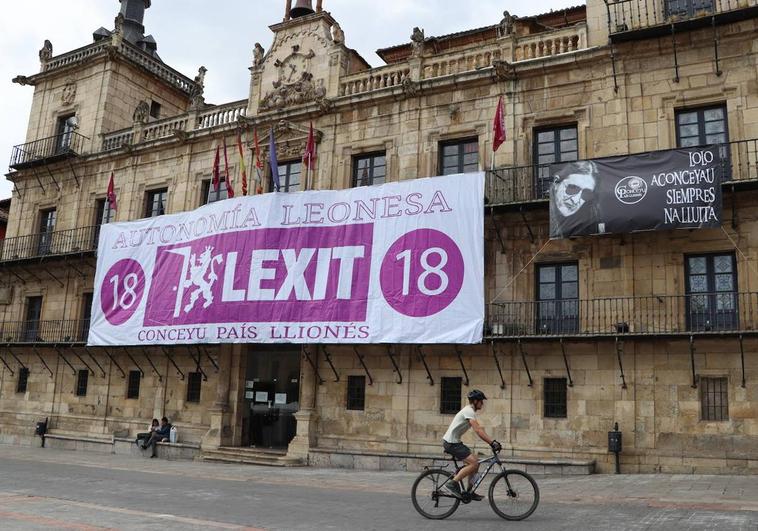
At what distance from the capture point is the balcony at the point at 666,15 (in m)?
16.7

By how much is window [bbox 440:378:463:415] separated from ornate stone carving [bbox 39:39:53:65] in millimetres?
23428

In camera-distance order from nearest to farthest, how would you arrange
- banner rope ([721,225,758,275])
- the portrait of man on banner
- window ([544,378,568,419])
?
banner rope ([721,225,758,275]), the portrait of man on banner, window ([544,378,568,419])

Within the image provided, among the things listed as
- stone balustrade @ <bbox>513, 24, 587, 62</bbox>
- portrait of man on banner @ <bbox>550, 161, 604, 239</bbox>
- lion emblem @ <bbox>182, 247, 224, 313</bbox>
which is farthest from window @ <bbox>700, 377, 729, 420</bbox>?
lion emblem @ <bbox>182, 247, 224, 313</bbox>

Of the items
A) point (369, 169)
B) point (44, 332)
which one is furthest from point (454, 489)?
point (44, 332)

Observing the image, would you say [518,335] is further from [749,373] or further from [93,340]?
[93,340]

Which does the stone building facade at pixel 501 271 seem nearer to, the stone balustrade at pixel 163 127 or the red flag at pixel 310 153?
the stone balustrade at pixel 163 127

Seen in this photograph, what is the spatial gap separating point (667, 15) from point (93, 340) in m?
19.8

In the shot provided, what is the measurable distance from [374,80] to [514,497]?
1543 centimetres

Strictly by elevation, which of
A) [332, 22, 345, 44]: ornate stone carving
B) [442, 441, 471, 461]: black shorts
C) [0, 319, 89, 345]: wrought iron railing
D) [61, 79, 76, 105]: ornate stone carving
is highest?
[61, 79, 76, 105]: ornate stone carving

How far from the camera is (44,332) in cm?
2662

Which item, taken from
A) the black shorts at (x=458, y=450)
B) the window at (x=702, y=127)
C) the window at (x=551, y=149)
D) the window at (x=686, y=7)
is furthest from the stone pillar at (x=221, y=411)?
→ the window at (x=686, y=7)

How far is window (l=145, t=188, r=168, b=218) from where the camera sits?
25.7 meters

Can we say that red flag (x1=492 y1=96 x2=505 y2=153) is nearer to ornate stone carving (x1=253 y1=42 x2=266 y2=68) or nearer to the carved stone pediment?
the carved stone pediment

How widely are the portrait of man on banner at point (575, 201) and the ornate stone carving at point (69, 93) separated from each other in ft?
71.3
